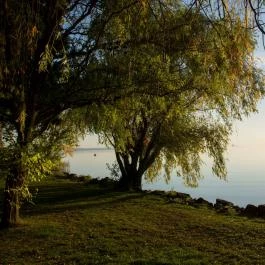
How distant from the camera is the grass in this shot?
1059 cm

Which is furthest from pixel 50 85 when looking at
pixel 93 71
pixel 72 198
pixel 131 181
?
pixel 131 181

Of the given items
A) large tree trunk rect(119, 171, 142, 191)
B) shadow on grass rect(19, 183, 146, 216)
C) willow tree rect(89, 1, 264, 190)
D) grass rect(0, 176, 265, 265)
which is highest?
willow tree rect(89, 1, 264, 190)

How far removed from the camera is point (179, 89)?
1442 cm

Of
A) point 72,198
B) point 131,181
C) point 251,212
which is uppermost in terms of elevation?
point 131,181

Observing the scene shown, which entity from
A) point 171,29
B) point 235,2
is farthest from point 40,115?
point 235,2

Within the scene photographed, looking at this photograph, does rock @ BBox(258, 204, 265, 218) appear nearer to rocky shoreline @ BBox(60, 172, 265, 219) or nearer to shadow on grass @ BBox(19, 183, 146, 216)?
rocky shoreline @ BBox(60, 172, 265, 219)

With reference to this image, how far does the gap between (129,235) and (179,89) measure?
4291 millimetres

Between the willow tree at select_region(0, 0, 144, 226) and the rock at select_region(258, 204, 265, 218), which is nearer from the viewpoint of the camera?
the willow tree at select_region(0, 0, 144, 226)

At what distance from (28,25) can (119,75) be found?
647 cm

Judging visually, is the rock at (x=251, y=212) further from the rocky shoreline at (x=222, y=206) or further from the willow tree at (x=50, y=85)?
the willow tree at (x=50, y=85)

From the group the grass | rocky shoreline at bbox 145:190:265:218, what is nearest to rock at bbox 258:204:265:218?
rocky shoreline at bbox 145:190:265:218

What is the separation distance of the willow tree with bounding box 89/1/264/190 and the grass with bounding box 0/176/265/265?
261 cm

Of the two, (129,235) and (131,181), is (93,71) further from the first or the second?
(131,181)

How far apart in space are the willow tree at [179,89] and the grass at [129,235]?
2.61 m
